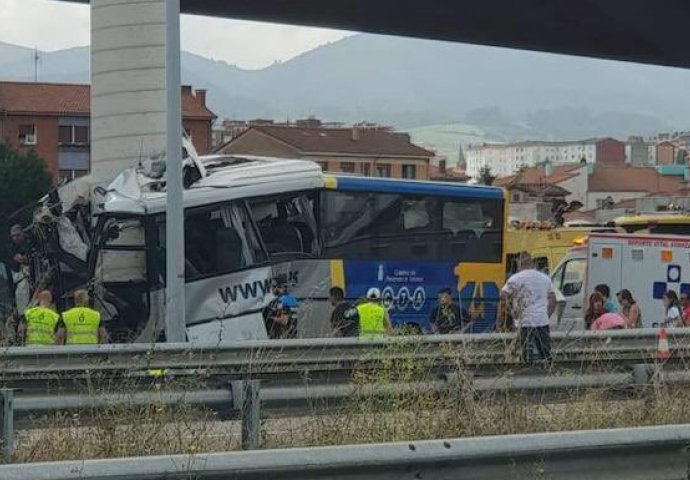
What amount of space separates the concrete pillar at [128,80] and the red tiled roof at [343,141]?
74130 millimetres

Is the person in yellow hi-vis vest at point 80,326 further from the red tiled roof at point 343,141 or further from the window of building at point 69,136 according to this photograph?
the red tiled roof at point 343,141

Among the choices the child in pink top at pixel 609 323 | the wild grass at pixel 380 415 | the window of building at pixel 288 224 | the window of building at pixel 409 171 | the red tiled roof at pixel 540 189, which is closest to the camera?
the wild grass at pixel 380 415

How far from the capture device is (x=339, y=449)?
4688mm

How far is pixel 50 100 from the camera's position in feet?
281

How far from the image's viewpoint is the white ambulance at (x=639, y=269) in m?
20.5

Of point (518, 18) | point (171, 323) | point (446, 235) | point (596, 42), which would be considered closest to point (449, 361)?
point (171, 323)

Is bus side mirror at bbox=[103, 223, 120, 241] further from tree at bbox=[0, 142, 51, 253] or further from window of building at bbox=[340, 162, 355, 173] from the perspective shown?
window of building at bbox=[340, 162, 355, 173]

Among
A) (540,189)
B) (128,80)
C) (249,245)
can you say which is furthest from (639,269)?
(540,189)

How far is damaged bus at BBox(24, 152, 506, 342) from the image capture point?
16.3 m

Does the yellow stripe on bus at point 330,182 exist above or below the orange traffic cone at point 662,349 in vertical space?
above

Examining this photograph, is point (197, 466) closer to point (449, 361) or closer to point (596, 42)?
point (449, 361)

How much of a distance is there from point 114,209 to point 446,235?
6210 millimetres

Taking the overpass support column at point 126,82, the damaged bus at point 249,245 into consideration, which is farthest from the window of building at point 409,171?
the damaged bus at point 249,245

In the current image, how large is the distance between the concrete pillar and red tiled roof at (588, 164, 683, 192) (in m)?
118
